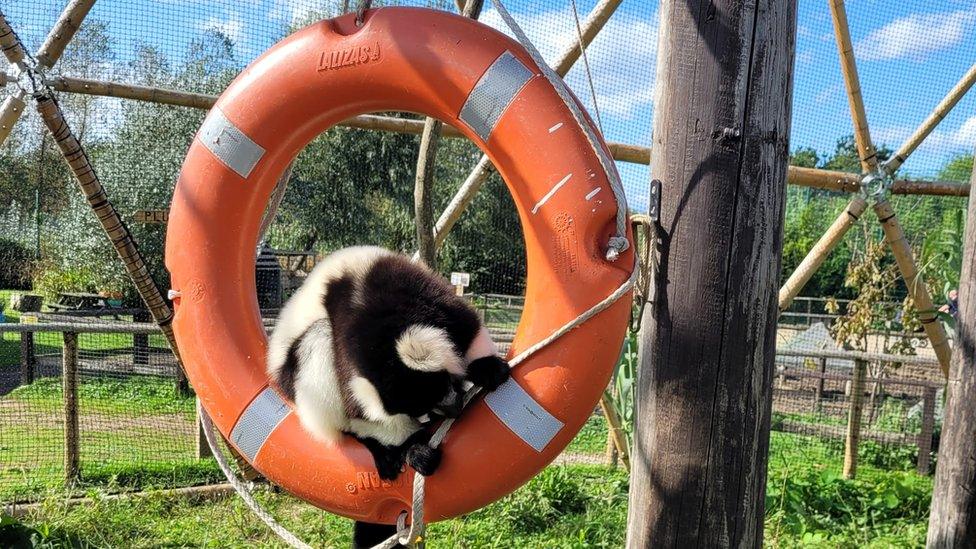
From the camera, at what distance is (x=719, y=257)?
54.0 inches

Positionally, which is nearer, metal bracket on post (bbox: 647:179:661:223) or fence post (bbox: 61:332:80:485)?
metal bracket on post (bbox: 647:179:661:223)

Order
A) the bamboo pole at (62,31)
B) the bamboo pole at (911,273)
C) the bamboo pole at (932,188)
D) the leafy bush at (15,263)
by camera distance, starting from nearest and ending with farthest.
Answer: the bamboo pole at (62,31), the bamboo pole at (911,273), the bamboo pole at (932,188), the leafy bush at (15,263)

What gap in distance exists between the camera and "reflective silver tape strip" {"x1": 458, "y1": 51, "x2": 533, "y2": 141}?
4.88ft

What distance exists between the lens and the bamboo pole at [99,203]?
7.04 ft

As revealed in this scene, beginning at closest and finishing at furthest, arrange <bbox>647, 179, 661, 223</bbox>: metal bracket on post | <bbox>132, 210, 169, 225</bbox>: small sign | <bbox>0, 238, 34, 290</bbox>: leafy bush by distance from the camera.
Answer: <bbox>647, 179, 661, 223</bbox>: metal bracket on post
<bbox>132, 210, 169, 225</bbox>: small sign
<bbox>0, 238, 34, 290</bbox>: leafy bush

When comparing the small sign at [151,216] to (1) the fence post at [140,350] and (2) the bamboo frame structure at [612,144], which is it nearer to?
(2) the bamboo frame structure at [612,144]

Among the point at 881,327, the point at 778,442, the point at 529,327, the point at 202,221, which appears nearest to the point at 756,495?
the point at 529,327

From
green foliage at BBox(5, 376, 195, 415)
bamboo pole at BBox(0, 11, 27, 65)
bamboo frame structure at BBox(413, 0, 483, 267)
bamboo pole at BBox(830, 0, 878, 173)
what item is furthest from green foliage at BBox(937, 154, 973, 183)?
green foliage at BBox(5, 376, 195, 415)

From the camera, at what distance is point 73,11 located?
252cm

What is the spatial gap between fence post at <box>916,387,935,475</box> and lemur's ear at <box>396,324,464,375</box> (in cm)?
476

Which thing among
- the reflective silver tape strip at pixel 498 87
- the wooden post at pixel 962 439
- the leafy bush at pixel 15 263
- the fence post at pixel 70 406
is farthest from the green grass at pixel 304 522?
the leafy bush at pixel 15 263

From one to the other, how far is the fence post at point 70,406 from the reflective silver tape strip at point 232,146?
2962mm

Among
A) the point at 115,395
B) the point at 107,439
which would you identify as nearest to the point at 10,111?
the point at 107,439

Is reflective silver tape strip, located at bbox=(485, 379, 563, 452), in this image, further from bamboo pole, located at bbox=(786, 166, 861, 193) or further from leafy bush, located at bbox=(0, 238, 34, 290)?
leafy bush, located at bbox=(0, 238, 34, 290)
